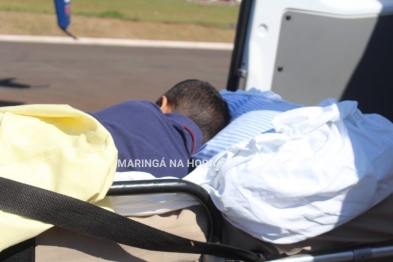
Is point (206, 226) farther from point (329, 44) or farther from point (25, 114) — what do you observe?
point (329, 44)

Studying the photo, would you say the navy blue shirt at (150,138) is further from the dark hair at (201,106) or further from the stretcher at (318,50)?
the stretcher at (318,50)

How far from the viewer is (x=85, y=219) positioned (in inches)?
68.7

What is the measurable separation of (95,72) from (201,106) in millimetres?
7917

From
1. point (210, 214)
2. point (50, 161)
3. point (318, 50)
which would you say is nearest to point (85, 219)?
point (50, 161)

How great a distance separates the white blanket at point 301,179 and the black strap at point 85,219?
0.18 m

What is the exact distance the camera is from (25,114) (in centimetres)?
201

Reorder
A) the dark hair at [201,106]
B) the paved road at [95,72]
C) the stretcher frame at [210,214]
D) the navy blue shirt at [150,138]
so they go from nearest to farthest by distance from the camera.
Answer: the stretcher frame at [210,214] → the navy blue shirt at [150,138] → the dark hair at [201,106] → the paved road at [95,72]

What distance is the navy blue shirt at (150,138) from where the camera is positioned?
2277mm

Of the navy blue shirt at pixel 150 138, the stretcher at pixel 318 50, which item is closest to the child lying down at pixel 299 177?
the navy blue shirt at pixel 150 138

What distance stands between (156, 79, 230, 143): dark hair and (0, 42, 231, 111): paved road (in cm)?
475

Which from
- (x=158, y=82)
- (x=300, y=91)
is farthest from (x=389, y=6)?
(x=158, y=82)

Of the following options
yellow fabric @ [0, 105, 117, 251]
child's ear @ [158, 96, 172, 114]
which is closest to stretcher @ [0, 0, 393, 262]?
child's ear @ [158, 96, 172, 114]

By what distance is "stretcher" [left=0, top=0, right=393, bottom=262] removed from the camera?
359cm

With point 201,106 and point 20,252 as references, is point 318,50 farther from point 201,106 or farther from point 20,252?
point 20,252
